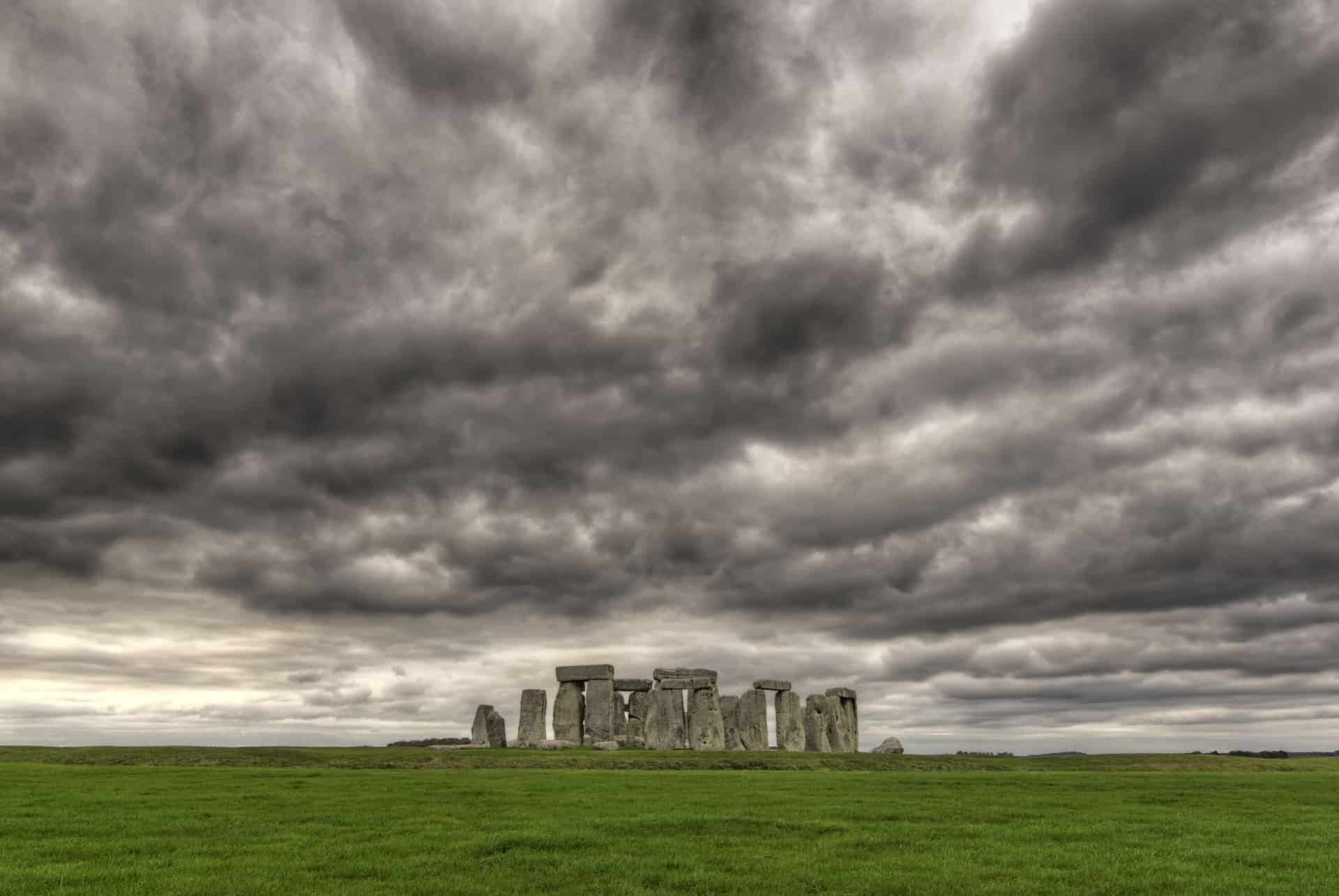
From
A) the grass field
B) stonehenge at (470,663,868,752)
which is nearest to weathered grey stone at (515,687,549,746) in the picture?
stonehenge at (470,663,868,752)

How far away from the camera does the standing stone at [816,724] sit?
59156mm

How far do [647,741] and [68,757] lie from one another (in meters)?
28.5

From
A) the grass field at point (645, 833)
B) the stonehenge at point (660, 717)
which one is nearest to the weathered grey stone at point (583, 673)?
the stonehenge at point (660, 717)

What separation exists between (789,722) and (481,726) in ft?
60.4

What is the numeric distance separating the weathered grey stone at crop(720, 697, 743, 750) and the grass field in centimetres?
2529

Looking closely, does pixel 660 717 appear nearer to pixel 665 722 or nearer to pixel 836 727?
pixel 665 722

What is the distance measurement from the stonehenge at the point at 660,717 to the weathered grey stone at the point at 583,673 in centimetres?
4

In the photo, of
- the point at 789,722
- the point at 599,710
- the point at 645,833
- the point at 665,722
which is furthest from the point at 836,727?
the point at 645,833

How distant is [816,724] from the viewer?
195ft

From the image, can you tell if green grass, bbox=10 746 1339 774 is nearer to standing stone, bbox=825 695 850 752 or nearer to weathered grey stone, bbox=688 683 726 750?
weathered grey stone, bbox=688 683 726 750

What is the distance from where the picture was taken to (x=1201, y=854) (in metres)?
15.3

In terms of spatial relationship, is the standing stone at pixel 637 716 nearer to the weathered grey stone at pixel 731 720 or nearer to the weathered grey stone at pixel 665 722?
the weathered grey stone at pixel 665 722

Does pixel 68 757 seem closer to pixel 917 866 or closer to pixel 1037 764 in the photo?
pixel 917 866

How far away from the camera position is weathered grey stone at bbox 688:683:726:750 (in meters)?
54.2
